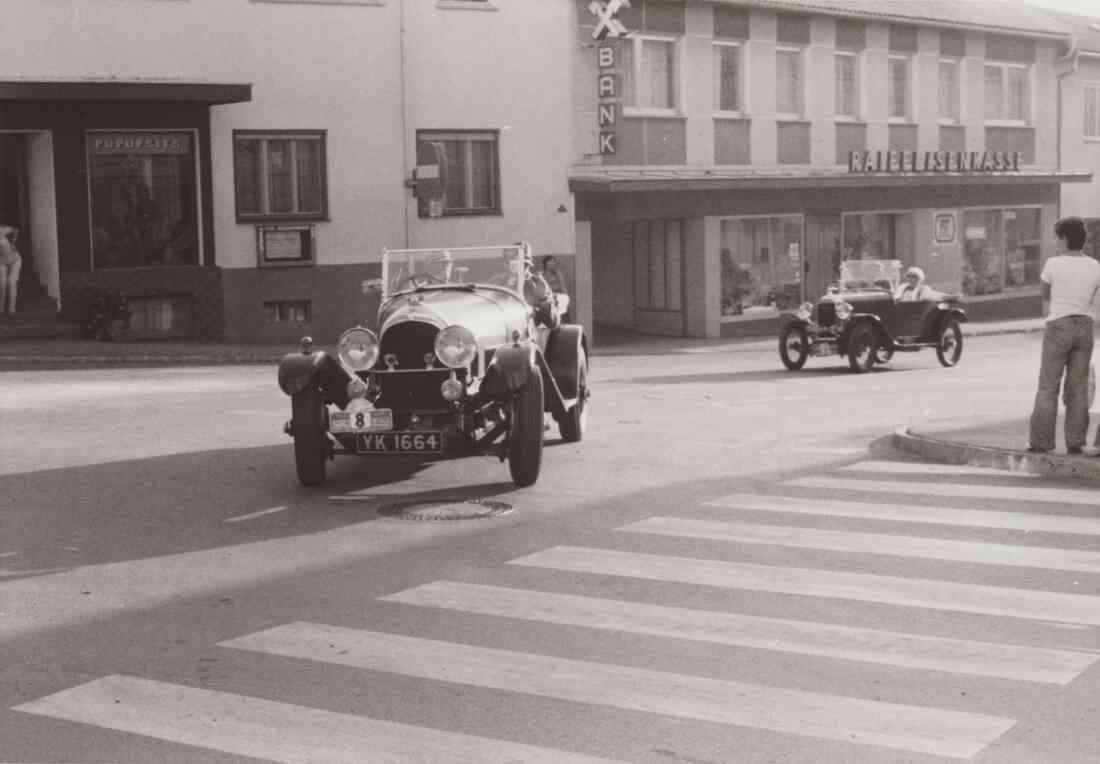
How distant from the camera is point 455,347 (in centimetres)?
1183

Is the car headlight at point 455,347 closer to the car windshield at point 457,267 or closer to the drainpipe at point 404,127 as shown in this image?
the car windshield at point 457,267

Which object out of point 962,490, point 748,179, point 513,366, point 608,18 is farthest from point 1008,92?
point 513,366

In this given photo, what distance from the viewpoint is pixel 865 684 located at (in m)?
6.46

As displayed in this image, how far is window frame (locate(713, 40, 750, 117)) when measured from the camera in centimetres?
3403

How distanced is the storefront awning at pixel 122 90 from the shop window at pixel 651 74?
8.44 metres

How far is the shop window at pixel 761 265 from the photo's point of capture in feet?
112

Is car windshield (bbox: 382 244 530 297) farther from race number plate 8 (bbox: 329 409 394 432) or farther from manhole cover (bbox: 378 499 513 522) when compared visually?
manhole cover (bbox: 378 499 513 522)

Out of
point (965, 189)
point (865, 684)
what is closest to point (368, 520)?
point (865, 684)

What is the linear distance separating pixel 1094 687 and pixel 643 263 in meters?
28.9

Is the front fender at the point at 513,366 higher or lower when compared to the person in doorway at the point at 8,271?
lower

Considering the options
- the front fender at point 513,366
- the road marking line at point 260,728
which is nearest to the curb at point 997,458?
the front fender at point 513,366

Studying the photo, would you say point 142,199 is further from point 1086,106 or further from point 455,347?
point 1086,106

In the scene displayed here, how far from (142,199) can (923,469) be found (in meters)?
18.3

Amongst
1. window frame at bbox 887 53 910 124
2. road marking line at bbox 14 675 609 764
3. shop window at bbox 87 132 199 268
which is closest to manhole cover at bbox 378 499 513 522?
road marking line at bbox 14 675 609 764
